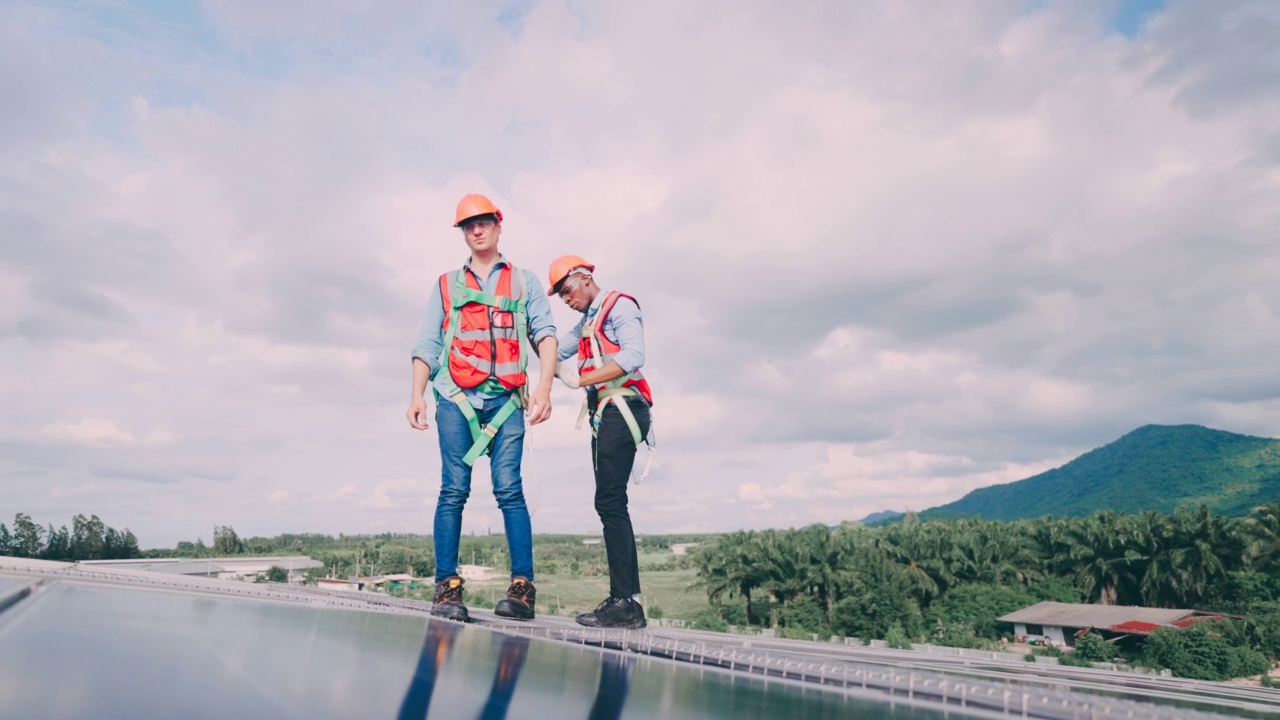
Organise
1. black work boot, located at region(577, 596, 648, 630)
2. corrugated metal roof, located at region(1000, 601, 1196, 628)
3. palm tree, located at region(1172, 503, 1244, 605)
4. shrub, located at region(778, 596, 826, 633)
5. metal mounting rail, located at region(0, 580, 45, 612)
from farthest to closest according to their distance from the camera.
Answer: shrub, located at region(778, 596, 826, 633)
palm tree, located at region(1172, 503, 1244, 605)
corrugated metal roof, located at region(1000, 601, 1196, 628)
black work boot, located at region(577, 596, 648, 630)
metal mounting rail, located at region(0, 580, 45, 612)

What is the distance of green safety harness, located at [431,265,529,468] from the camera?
5097 millimetres

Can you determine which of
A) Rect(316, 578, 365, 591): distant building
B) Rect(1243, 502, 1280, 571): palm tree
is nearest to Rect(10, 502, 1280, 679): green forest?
Rect(1243, 502, 1280, 571): palm tree

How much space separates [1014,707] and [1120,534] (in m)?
82.0

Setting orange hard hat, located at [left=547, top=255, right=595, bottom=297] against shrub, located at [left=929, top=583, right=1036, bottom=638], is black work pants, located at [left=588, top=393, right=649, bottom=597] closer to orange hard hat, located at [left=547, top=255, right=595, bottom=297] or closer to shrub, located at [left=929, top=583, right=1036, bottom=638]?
orange hard hat, located at [left=547, top=255, right=595, bottom=297]

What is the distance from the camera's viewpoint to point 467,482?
5.14 metres

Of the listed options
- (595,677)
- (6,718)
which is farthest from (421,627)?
(6,718)

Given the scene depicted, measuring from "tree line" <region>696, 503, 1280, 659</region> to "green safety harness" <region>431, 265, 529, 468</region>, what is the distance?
6306 cm

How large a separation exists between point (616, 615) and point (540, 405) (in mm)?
1463

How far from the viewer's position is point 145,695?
1520mm

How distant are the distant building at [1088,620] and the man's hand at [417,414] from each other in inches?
2239

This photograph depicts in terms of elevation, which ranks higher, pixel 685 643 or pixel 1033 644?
pixel 685 643

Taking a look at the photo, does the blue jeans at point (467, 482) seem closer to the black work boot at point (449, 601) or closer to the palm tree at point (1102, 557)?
the black work boot at point (449, 601)

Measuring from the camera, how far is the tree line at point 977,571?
210 feet

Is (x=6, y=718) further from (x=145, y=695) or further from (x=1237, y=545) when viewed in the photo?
(x=1237, y=545)
